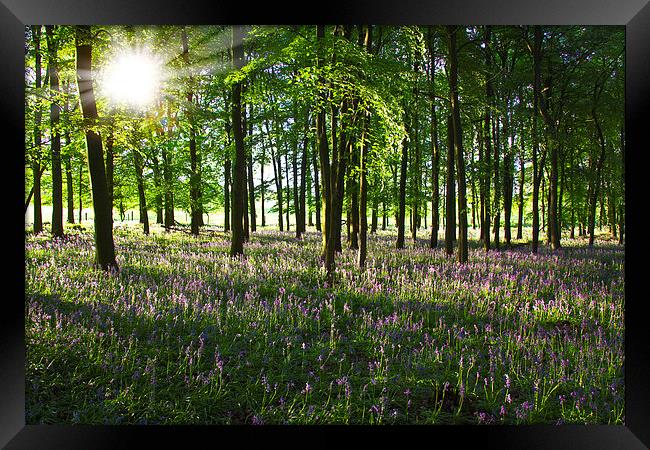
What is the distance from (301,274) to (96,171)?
5.51m

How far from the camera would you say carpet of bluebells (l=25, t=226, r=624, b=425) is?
3.51m

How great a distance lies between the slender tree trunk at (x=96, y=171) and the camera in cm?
761

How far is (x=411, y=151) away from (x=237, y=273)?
11.8m

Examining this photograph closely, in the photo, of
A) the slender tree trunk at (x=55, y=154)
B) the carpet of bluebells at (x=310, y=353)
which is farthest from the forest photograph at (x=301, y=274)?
the slender tree trunk at (x=55, y=154)

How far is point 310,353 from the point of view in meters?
4.57

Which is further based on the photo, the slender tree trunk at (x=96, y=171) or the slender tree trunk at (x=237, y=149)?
the slender tree trunk at (x=237, y=149)

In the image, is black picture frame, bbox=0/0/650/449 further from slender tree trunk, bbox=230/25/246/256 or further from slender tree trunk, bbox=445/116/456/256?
slender tree trunk, bbox=445/116/456/256

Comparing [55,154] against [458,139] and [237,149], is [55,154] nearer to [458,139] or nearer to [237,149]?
[237,149]
